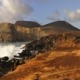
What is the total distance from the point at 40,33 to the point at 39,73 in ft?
363

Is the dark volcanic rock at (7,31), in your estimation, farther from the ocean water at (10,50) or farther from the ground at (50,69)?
the ground at (50,69)

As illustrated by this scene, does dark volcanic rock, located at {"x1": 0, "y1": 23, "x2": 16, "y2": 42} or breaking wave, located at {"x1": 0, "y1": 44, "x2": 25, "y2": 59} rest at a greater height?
dark volcanic rock, located at {"x1": 0, "y1": 23, "x2": 16, "y2": 42}

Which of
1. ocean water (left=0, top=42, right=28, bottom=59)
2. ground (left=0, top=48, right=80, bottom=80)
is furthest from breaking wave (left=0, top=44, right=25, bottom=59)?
ground (left=0, top=48, right=80, bottom=80)

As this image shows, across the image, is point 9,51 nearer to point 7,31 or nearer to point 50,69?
point 50,69

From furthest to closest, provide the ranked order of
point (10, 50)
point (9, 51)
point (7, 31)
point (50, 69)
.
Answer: point (7, 31) < point (10, 50) < point (9, 51) < point (50, 69)

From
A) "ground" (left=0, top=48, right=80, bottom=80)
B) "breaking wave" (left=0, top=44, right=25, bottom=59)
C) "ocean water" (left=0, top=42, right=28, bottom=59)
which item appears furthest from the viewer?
"ocean water" (left=0, top=42, right=28, bottom=59)

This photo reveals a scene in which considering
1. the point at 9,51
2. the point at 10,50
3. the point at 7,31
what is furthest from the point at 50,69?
the point at 7,31

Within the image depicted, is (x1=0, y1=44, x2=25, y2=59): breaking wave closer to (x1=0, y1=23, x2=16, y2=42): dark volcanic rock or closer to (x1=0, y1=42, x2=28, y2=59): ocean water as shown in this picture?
(x1=0, y1=42, x2=28, y2=59): ocean water

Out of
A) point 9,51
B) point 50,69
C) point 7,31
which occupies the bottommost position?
point 50,69

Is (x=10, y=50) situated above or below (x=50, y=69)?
above

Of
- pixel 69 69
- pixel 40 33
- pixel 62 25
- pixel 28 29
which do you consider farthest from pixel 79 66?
pixel 62 25

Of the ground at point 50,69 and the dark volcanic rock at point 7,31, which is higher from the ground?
the dark volcanic rock at point 7,31

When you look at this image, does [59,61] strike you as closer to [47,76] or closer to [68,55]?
[68,55]

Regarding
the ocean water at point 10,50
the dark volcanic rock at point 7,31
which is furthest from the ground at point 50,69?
the dark volcanic rock at point 7,31
